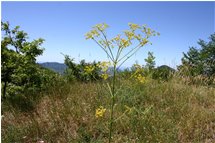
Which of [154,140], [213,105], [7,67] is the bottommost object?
[154,140]

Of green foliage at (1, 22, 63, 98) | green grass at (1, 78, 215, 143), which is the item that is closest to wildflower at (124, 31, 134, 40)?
green grass at (1, 78, 215, 143)

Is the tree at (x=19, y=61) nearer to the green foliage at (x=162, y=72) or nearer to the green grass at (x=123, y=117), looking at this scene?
the green grass at (x=123, y=117)

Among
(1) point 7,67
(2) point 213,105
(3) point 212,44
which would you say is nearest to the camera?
(2) point 213,105

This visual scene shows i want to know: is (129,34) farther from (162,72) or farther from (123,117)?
(162,72)

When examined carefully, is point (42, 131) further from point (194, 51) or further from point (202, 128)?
point (194, 51)

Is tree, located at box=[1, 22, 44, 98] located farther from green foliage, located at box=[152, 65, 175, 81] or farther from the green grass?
green foliage, located at box=[152, 65, 175, 81]

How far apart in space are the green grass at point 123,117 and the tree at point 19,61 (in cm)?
95

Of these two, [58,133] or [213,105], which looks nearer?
[58,133]

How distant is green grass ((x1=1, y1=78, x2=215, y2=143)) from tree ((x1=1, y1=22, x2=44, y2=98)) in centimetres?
95

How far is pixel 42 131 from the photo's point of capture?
525cm

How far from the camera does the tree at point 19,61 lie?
7422 millimetres

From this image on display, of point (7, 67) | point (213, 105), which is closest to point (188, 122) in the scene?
point (213, 105)

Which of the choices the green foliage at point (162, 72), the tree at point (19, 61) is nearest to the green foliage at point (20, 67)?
the tree at point (19, 61)

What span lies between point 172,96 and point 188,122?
131cm
